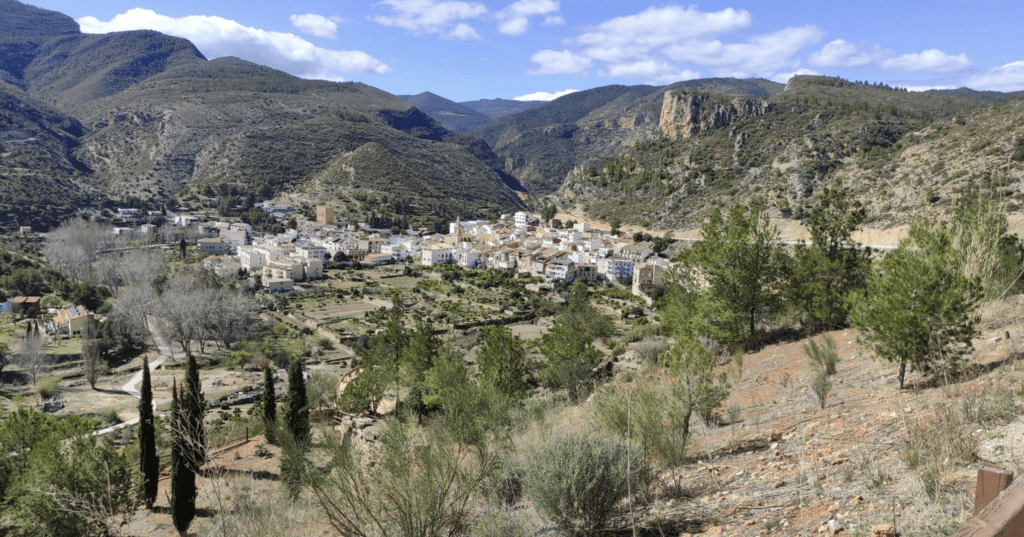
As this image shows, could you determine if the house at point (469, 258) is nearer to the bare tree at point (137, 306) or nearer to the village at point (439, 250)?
the village at point (439, 250)

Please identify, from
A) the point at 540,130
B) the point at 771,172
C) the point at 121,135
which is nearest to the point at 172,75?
the point at 121,135

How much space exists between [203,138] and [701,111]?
84.9m

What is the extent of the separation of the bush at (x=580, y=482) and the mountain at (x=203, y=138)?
8140 centimetres

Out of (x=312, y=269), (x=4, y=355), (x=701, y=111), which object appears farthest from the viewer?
(x=701, y=111)

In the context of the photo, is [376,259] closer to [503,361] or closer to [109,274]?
[109,274]

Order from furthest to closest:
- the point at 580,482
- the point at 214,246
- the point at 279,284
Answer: the point at 214,246
the point at 279,284
the point at 580,482

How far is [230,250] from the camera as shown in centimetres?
6162

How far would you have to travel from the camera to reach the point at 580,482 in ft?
14.8

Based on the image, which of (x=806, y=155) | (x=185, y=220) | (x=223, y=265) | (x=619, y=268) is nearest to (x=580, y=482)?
(x=619, y=268)

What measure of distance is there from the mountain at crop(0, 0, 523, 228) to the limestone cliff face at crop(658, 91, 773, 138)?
32.7 metres

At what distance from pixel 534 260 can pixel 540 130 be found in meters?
118

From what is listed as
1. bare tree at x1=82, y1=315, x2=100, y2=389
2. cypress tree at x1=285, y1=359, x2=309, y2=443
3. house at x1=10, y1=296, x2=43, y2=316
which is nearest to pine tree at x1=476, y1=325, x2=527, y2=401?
cypress tree at x1=285, y1=359, x2=309, y2=443

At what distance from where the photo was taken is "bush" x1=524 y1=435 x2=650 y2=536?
14.8 feet

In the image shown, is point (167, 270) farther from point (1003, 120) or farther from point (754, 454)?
point (1003, 120)
